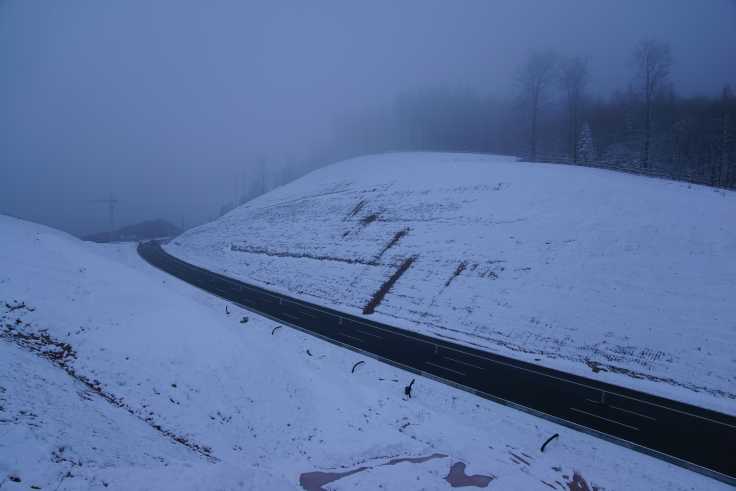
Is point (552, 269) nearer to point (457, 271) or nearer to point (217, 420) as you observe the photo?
point (457, 271)

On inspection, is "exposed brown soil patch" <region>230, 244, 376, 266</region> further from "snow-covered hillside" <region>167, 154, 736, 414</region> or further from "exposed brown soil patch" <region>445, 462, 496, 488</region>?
"exposed brown soil patch" <region>445, 462, 496, 488</region>

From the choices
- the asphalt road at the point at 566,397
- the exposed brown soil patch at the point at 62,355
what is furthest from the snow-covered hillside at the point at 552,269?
the exposed brown soil patch at the point at 62,355

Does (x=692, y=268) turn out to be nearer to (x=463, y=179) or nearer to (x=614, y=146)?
(x=463, y=179)

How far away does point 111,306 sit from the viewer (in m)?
17.9

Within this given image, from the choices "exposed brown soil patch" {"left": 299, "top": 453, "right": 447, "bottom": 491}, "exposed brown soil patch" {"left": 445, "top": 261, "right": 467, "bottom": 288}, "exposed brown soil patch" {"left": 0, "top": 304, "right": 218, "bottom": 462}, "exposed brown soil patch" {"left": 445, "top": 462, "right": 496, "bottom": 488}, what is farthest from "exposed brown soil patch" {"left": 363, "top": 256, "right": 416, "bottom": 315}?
"exposed brown soil patch" {"left": 0, "top": 304, "right": 218, "bottom": 462}

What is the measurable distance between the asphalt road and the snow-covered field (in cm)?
89

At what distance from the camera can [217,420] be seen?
1257cm

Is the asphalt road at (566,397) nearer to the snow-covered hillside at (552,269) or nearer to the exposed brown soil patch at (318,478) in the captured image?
the snow-covered hillside at (552,269)

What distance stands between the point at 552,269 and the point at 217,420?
2305cm

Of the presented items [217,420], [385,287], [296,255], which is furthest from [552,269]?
[296,255]

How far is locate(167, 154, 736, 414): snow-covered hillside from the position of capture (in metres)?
19.0

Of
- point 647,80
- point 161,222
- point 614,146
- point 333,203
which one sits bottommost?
point 161,222

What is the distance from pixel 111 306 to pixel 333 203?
3956cm

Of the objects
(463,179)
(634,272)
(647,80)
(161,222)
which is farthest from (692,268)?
(161,222)
